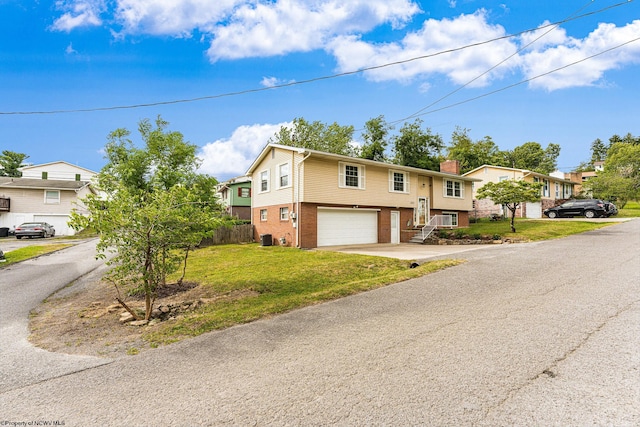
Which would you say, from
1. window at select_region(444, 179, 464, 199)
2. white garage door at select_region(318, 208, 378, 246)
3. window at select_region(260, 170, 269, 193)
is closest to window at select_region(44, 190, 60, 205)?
window at select_region(260, 170, 269, 193)

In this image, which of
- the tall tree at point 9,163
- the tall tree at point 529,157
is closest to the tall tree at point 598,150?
the tall tree at point 529,157

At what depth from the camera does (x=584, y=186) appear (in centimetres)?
4181

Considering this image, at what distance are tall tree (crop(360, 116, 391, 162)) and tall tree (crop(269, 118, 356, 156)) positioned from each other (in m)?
3.36

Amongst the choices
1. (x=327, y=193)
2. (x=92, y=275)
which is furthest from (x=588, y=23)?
(x=92, y=275)

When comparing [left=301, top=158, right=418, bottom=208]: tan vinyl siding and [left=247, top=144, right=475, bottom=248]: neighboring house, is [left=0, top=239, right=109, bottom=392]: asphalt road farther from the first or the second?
[left=301, top=158, right=418, bottom=208]: tan vinyl siding

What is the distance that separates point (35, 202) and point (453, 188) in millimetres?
40452

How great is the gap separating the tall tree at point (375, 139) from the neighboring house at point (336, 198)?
1523 centimetres

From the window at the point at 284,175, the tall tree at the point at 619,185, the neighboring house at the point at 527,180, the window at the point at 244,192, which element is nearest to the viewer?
the window at the point at 284,175

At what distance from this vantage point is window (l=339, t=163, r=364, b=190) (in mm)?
19547

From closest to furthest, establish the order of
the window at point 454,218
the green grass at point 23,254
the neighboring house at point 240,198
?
the green grass at point 23,254 < the window at point 454,218 < the neighboring house at point 240,198

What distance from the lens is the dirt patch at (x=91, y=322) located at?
5047 millimetres

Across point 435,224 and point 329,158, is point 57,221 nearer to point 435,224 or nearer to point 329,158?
point 329,158

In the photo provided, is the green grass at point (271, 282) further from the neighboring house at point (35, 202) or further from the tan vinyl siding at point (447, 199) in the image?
the neighboring house at point (35, 202)

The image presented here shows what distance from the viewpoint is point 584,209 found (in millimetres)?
29125
